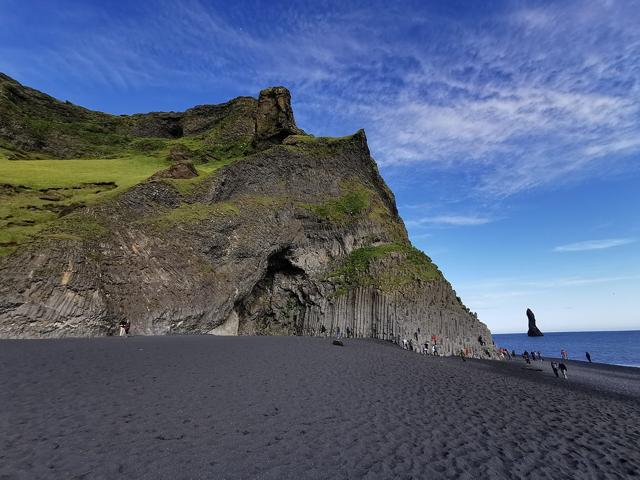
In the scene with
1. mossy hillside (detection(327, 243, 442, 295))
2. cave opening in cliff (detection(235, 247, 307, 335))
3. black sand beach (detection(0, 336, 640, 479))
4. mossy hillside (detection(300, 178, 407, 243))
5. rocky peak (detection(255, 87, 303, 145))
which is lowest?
black sand beach (detection(0, 336, 640, 479))

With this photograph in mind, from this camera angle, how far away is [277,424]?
36.2ft

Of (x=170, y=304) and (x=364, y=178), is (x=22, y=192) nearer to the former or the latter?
(x=170, y=304)

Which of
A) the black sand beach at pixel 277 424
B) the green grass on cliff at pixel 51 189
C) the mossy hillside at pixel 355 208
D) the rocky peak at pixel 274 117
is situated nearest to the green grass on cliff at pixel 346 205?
the mossy hillside at pixel 355 208

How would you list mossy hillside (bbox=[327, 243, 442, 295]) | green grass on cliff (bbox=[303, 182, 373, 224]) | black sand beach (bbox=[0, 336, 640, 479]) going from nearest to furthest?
black sand beach (bbox=[0, 336, 640, 479]) < mossy hillside (bbox=[327, 243, 442, 295]) < green grass on cliff (bbox=[303, 182, 373, 224])

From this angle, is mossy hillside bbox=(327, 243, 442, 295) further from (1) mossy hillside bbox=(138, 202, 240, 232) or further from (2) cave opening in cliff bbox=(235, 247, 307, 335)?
(1) mossy hillside bbox=(138, 202, 240, 232)

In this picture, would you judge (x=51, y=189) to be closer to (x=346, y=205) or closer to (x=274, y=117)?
(x=346, y=205)

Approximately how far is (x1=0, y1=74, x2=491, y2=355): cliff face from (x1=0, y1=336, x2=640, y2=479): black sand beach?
9793mm

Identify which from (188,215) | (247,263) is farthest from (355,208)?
(188,215)

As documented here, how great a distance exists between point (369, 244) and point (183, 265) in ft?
90.5

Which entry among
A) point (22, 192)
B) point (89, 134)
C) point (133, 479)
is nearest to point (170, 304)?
point (22, 192)

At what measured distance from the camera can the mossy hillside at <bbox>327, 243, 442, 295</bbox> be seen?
46062 millimetres

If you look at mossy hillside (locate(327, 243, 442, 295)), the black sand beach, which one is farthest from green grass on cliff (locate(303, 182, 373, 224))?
the black sand beach

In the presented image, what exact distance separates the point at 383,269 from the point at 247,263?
17.9 metres

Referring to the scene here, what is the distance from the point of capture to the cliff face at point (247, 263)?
28625 millimetres
